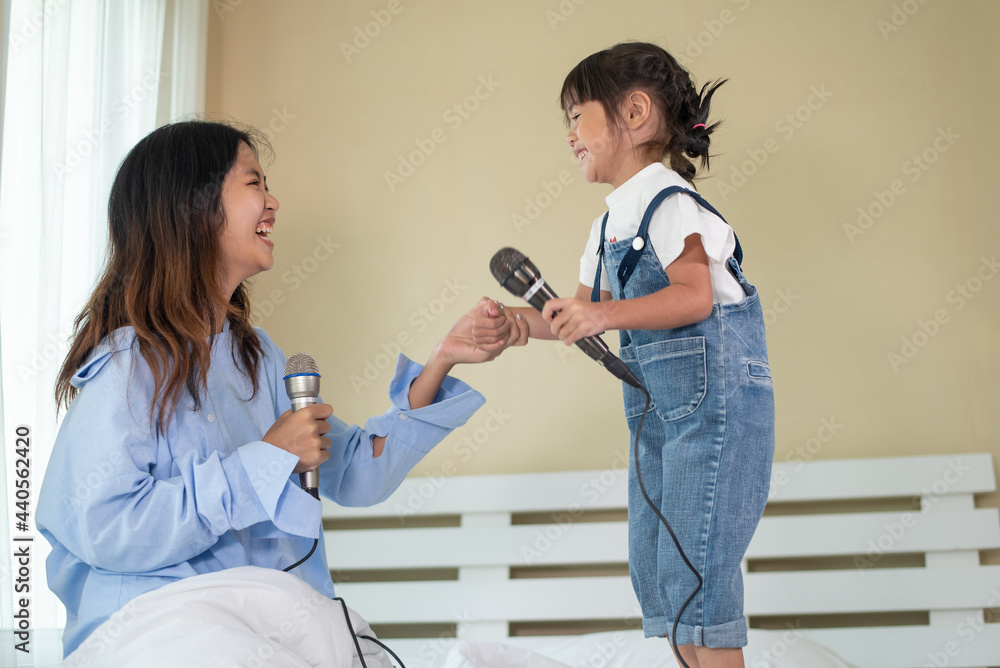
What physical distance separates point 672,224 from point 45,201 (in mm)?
1262

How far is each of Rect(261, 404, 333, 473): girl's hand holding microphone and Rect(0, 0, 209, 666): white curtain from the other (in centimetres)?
62

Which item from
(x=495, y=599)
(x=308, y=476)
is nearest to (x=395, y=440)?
(x=308, y=476)

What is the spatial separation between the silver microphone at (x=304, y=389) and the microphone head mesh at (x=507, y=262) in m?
0.29

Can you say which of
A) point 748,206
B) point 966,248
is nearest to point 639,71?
point 748,206

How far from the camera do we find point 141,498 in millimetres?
1004

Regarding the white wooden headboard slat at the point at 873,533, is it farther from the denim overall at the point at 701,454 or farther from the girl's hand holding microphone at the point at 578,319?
the girl's hand holding microphone at the point at 578,319

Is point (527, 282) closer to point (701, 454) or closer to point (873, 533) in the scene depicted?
point (701, 454)

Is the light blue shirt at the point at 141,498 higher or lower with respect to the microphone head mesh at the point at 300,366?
lower

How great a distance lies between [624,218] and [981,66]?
1.44 metres

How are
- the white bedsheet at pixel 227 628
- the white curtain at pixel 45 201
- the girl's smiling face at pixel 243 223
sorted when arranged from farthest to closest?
1. the white curtain at pixel 45 201
2. the girl's smiling face at pixel 243 223
3. the white bedsheet at pixel 227 628

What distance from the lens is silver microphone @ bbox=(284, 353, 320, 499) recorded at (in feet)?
3.65

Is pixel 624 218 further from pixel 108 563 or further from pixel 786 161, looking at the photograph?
pixel 786 161

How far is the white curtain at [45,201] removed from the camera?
5.06ft

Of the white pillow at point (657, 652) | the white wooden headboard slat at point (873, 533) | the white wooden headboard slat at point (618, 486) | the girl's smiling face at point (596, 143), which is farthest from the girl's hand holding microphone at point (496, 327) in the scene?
the white wooden headboard slat at point (873, 533)
